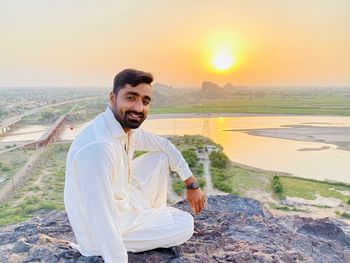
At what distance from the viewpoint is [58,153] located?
42.9 feet

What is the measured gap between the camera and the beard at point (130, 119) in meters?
1.62

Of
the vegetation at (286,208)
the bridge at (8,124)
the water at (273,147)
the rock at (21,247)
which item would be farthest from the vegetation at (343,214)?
the bridge at (8,124)

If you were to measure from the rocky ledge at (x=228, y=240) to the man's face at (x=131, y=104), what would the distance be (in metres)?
0.64

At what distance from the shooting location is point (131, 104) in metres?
1.61

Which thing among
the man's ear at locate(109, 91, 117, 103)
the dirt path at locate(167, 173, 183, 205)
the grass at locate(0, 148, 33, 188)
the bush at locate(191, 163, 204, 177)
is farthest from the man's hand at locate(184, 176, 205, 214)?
the bush at locate(191, 163, 204, 177)

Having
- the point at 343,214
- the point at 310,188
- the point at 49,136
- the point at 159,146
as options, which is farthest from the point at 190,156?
the point at 159,146

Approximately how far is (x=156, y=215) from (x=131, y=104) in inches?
21.3

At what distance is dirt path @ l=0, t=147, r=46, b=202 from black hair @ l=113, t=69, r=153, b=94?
275 inches

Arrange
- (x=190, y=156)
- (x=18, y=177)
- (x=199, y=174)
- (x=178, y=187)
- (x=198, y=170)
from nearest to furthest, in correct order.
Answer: (x=178, y=187) → (x=18, y=177) → (x=199, y=174) → (x=198, y=170) → (x=190, y=156)

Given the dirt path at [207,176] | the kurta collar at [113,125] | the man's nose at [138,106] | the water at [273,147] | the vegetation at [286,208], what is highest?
the man's nose at [138,106]

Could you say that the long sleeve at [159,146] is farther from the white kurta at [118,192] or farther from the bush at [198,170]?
the bush at [198,170]

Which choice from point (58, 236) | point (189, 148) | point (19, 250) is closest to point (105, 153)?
point (19, 250)

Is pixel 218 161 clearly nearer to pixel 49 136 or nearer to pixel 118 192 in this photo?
pixel 49 136

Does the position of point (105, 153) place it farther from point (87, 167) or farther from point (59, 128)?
point (59, 128)
